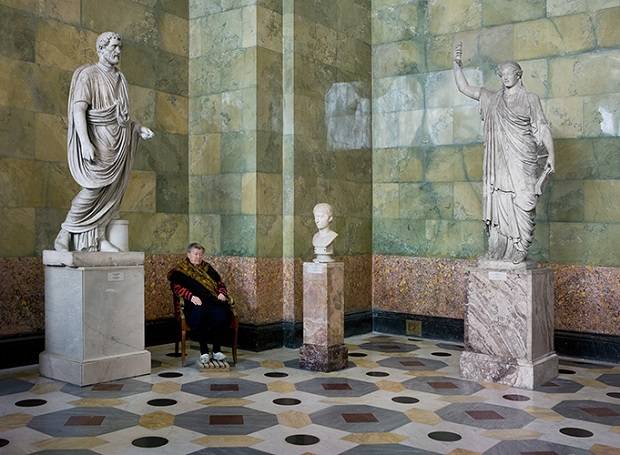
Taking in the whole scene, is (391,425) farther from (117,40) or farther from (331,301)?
(117,40)

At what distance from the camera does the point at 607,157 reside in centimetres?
699

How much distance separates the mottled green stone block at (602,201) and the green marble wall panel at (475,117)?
0.01 metres

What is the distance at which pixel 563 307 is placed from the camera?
23.6 feet

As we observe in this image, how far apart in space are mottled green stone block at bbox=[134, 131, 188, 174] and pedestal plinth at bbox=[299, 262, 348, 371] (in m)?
2.39

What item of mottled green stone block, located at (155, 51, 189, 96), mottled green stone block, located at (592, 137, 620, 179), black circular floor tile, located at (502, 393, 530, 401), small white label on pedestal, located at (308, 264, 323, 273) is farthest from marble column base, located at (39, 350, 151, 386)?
mottled green stone block, located at (592, 137, 620, 179)

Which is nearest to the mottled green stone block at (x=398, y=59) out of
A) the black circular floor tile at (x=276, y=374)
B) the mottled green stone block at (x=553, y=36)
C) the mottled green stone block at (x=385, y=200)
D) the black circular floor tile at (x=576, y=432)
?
the mottled green stone block at (x=553, y=36)

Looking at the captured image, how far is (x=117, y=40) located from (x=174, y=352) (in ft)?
10.8

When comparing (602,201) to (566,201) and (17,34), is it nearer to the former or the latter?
(566,201)

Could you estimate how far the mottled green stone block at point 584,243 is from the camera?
6.96 m

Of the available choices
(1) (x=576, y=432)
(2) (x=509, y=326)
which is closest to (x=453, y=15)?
(2) (x=509, y=326)

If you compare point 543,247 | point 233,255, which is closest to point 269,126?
point 233,255

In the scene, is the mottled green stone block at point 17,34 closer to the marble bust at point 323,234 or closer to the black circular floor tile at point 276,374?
the marble bust at point 323,234

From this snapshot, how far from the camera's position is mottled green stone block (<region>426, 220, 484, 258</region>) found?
25.8 feet

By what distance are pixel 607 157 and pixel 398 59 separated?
294 centimetres
